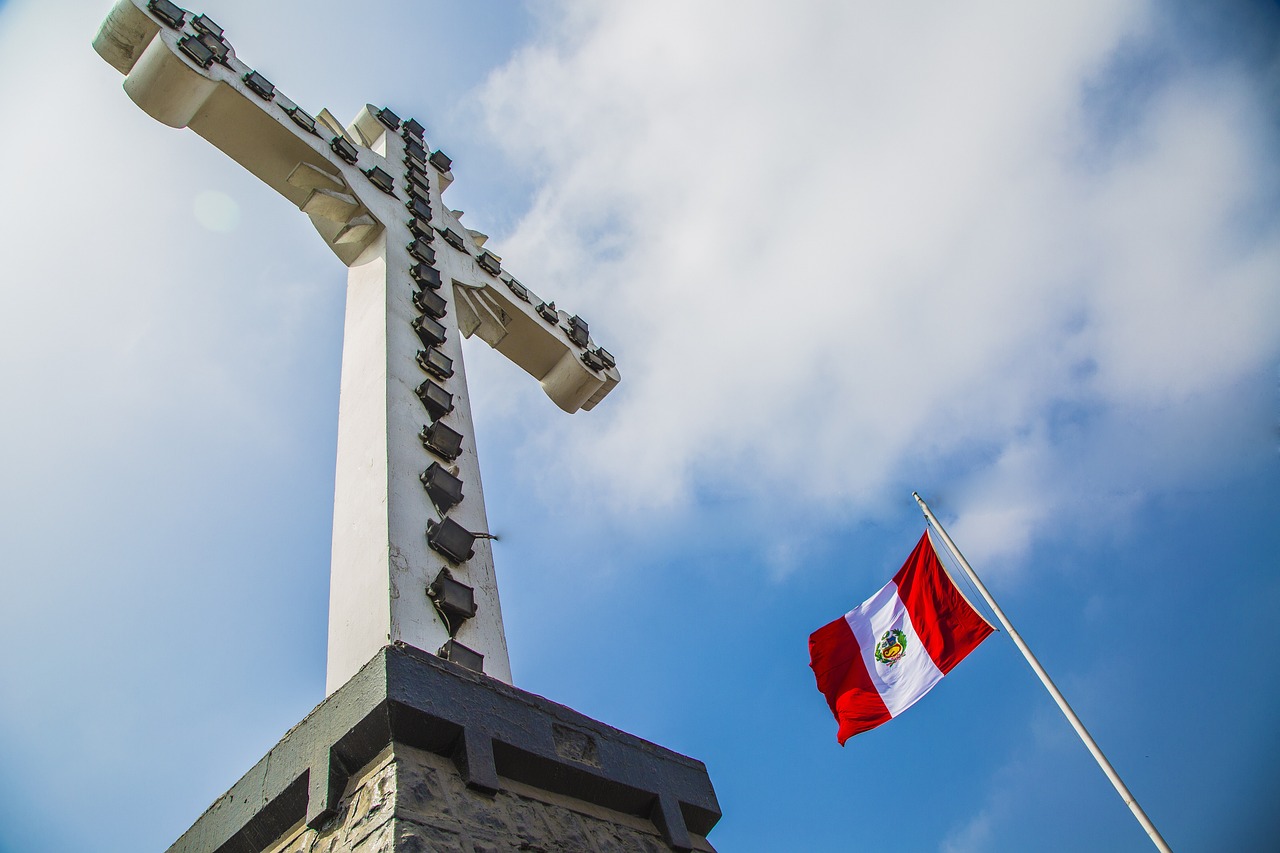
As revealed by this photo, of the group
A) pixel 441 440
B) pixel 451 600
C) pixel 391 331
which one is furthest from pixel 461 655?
pixel 391 331

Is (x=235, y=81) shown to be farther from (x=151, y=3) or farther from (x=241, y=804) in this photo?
(x=241, y=804)

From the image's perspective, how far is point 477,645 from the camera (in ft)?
15.3

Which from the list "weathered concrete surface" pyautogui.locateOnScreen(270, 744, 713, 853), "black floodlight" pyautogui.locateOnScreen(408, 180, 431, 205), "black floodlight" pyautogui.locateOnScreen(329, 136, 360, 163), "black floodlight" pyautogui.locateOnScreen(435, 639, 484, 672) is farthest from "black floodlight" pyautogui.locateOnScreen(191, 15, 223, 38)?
"weathered concrete surface" pyautogui.locateOnScreen(270, 744, 713, 853)

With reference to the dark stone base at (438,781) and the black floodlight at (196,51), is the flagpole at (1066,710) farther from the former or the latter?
the black floodlight at (196,51)

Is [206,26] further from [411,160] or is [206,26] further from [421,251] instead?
[421,251]

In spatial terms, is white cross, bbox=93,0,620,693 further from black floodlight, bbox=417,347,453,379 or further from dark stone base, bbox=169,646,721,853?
dark stone base, bbox=169,646,721,853

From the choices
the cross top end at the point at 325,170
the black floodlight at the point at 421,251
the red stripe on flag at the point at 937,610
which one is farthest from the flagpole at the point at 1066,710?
the black floodlight at the point at 421,251

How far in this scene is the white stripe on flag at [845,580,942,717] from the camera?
381 inches

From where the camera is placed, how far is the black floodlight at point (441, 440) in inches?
223

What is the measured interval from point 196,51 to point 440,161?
3.09m

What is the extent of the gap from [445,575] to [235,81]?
5.44 metres

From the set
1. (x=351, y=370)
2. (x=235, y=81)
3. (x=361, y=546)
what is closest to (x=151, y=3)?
(x=235, y=81)

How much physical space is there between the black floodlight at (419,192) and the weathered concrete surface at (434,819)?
6506 mm

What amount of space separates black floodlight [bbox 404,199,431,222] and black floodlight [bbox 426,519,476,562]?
4.39m
